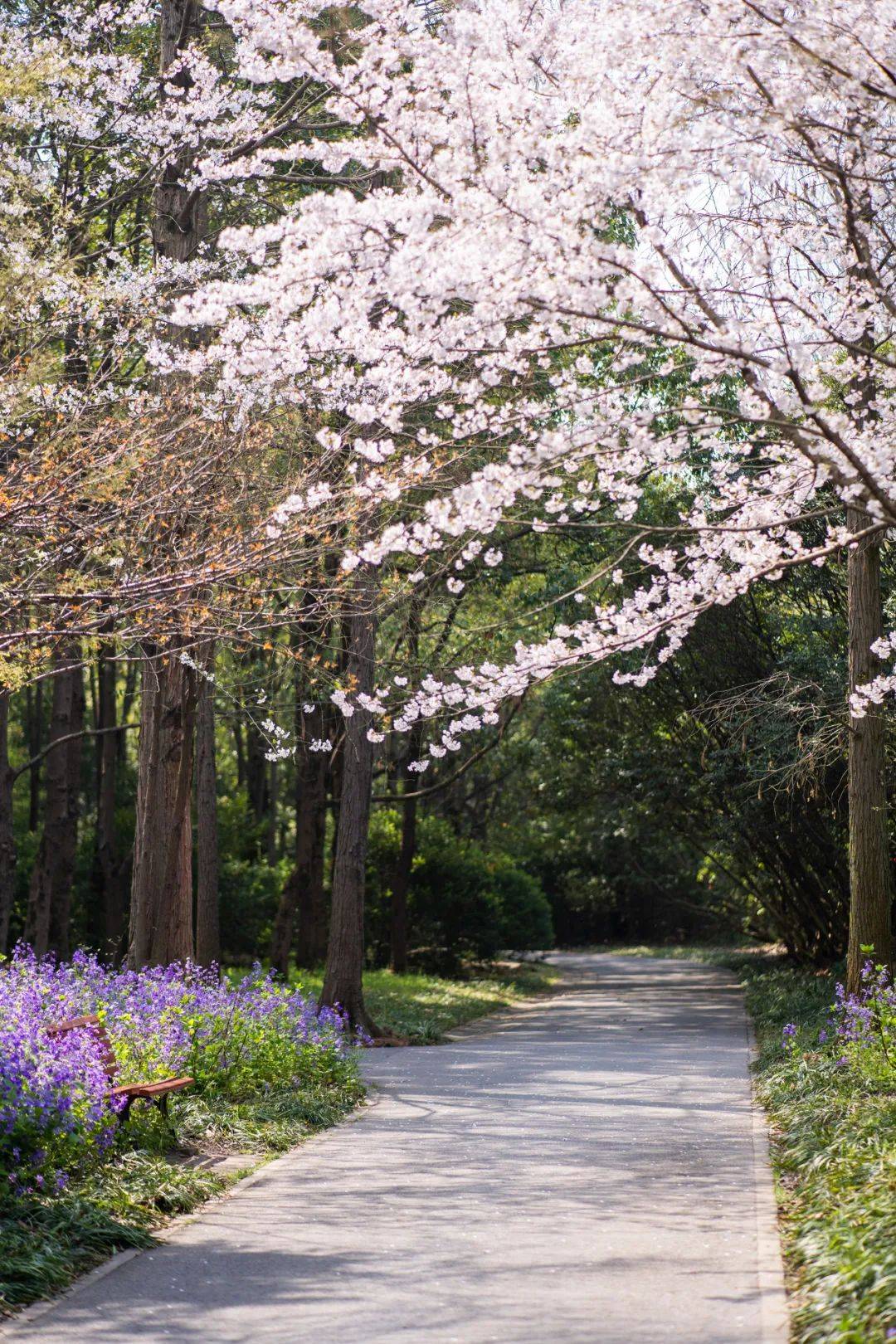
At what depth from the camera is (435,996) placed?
21.6 meters

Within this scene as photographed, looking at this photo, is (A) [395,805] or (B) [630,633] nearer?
(B) [630,633]

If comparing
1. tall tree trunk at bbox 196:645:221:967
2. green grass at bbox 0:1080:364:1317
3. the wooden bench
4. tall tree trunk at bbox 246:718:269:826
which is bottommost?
green grass at bbox 0:1080:364:1317

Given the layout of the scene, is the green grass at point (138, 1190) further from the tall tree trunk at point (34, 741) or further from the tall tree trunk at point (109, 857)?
the tall tree trunk at point (34, 741)

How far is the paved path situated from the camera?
16.6ft

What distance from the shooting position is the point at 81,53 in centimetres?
1402

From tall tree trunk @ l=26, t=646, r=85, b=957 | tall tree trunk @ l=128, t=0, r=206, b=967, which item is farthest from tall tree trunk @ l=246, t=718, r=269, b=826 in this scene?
tall tree trunk @ l=128, t=0, r=206, b=967

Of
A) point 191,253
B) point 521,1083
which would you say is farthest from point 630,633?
point 191,253

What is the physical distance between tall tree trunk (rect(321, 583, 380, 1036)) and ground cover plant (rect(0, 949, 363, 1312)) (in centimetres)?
309

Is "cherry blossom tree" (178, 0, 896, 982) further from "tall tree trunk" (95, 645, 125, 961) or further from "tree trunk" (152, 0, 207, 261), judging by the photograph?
"tall tree trunk" (95, 645, 125, 961)

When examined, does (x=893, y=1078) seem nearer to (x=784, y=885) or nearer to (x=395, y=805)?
(x=784, y=885)

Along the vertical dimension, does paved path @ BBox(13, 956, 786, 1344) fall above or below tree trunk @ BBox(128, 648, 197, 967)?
below

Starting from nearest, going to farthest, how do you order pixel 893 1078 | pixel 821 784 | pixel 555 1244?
pixel 555 1244 < pixel 893 1078 < pixel 821 784

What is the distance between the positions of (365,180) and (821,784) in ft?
29.4

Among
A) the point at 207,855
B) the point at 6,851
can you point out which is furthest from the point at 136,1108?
the point at 207,855
